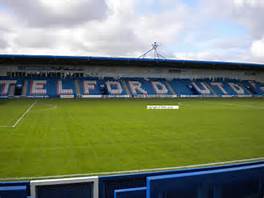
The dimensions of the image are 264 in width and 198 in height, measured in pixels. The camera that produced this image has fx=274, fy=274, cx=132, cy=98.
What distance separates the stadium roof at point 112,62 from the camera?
153 ft

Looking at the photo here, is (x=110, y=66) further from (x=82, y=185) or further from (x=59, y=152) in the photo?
(x=82, y=185)

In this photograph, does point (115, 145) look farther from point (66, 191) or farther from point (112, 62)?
point (112, 62)

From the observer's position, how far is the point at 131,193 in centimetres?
456

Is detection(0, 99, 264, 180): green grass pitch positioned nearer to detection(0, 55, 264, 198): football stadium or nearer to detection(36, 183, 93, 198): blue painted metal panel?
detection(0, 55, 264, 198): football stadium

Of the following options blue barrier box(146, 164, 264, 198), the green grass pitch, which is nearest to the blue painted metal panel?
blue barrier box(146, 164, 264, 198)

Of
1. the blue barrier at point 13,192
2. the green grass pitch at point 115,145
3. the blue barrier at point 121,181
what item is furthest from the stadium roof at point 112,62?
the blue barrier at point 13,192

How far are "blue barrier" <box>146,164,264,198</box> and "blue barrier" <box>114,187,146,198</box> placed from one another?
→ 344mm

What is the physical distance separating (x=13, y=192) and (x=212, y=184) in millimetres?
3202

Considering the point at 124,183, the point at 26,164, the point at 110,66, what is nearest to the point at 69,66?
the point at 110,66

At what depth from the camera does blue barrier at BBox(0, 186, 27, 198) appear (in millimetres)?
4221

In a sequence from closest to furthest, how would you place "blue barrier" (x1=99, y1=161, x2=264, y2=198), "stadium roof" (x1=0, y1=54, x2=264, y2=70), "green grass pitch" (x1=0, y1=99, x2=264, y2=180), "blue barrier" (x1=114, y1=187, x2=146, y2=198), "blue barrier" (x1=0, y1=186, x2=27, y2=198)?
"blue barrier" (x1=0, y1=186, x2=27, y2=198)
"blue barrier" (x1=114, y1=187, x2=146, y2=198)
"blue barrier" (x1=99, y1=161, x2=264, y2=198)
"green grass pitch" (x1=0, y1=99, x2=264, y2=180)
"stadium roof" (x1=0, y1=54, x2=264, y2=70)

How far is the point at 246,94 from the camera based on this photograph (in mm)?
54844

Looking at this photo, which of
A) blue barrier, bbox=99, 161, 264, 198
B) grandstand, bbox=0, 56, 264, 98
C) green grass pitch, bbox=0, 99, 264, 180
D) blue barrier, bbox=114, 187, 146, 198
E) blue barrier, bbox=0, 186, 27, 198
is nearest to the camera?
blue barrier, bbox=0, 186, 27, 198

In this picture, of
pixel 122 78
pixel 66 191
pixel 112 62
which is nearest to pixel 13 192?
pixel 66 191
